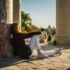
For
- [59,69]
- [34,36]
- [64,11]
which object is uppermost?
[64,11]

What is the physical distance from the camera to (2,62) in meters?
13.0

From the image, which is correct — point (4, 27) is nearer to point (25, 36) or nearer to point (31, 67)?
point (25, 36)

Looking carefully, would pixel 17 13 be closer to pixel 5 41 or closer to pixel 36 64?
pixel 5 41

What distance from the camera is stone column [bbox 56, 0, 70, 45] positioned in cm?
2122

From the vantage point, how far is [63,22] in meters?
21.4

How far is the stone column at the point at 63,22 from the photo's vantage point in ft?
69.6

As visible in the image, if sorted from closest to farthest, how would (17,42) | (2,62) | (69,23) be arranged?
(2,62)
(17,42)
(69,23)

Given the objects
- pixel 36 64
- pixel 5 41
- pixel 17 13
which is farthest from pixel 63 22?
pixel 36 64

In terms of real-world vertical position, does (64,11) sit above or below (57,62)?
above

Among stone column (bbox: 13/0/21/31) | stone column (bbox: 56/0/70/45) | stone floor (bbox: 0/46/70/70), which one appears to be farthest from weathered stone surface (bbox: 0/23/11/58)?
stone column (bbox: 13/0/21/31)

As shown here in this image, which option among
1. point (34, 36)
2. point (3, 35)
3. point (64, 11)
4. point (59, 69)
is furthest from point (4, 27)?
point (64, 11)

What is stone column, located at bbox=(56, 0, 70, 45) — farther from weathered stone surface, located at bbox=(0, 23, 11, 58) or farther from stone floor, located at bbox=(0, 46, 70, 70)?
weathered stone surface, located at bbox=(0, 23, 11, 58)

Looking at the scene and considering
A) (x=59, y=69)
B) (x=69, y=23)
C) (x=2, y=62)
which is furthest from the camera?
(x=69, y=23)

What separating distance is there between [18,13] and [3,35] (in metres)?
11.8
